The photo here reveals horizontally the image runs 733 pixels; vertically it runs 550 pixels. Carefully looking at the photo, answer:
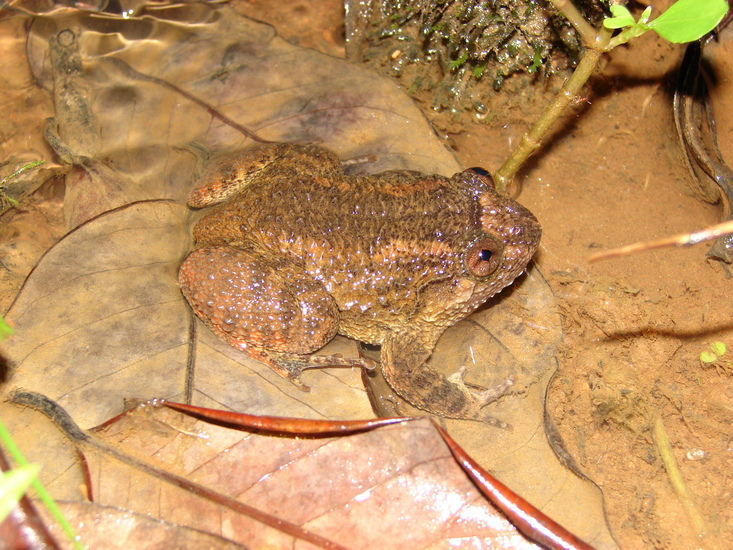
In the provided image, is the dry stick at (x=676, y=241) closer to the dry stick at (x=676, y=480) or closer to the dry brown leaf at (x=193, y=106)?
the dry stick at (x=676, y=480)

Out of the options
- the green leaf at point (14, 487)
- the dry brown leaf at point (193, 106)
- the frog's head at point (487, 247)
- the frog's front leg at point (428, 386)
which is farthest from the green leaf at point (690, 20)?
the green leaf at point (14, 487)

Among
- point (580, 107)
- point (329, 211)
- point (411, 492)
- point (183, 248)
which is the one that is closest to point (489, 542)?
point (411, 492)

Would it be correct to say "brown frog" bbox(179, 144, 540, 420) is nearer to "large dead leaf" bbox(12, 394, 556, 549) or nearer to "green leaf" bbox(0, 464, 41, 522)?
"large dead leaf" bbox(12, 394, 556, 549)

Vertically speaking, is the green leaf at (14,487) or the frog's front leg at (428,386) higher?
the green leaf at (14,487)

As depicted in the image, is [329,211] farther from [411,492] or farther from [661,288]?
[661,288]

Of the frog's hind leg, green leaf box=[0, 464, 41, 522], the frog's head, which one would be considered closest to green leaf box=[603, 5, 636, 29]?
the frog's head

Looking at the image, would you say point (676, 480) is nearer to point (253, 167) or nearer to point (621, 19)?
point (621, 19)
